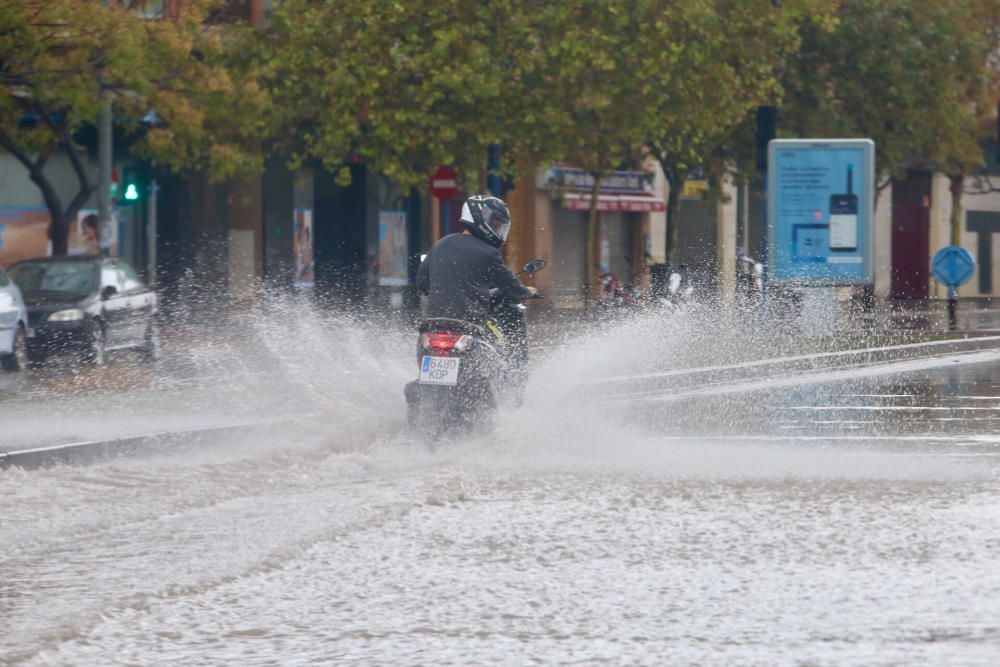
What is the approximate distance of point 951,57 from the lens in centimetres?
4422

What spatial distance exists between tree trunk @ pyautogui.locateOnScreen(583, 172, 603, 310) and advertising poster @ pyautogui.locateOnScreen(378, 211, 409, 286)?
3775 millimetres

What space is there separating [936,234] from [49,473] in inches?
2167

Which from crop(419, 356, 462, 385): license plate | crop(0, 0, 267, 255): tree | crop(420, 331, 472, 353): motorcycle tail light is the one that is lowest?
crop(419, 356, 462, 385): license plate

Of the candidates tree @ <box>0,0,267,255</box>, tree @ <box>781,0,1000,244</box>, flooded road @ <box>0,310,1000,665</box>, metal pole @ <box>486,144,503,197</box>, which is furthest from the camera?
tree @ <box>781,0,1000,244</box>

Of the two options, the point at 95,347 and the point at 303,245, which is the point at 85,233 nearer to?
the point at 303,245

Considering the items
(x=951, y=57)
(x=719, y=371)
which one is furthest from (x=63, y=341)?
(x=951, y=57)

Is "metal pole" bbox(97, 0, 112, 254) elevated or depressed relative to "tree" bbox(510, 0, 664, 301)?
depressed

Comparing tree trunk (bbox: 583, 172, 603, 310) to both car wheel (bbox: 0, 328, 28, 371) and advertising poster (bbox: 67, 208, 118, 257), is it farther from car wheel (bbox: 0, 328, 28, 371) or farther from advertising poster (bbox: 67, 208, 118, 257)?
car wheel (bbox: 0, 328, 28, 371)

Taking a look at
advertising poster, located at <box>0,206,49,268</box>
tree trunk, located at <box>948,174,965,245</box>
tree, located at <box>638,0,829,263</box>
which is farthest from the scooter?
tree trunk, located at <box>948,174,965,245</box>

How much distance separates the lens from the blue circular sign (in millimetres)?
32719

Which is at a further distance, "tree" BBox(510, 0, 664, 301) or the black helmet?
"tree" BBox(510, 0, 664, 301)

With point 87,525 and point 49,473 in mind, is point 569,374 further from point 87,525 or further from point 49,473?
point 87,525

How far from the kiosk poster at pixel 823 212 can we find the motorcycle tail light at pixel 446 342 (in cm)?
1671

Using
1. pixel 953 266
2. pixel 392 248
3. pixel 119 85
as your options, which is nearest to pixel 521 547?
pixel 119 85
